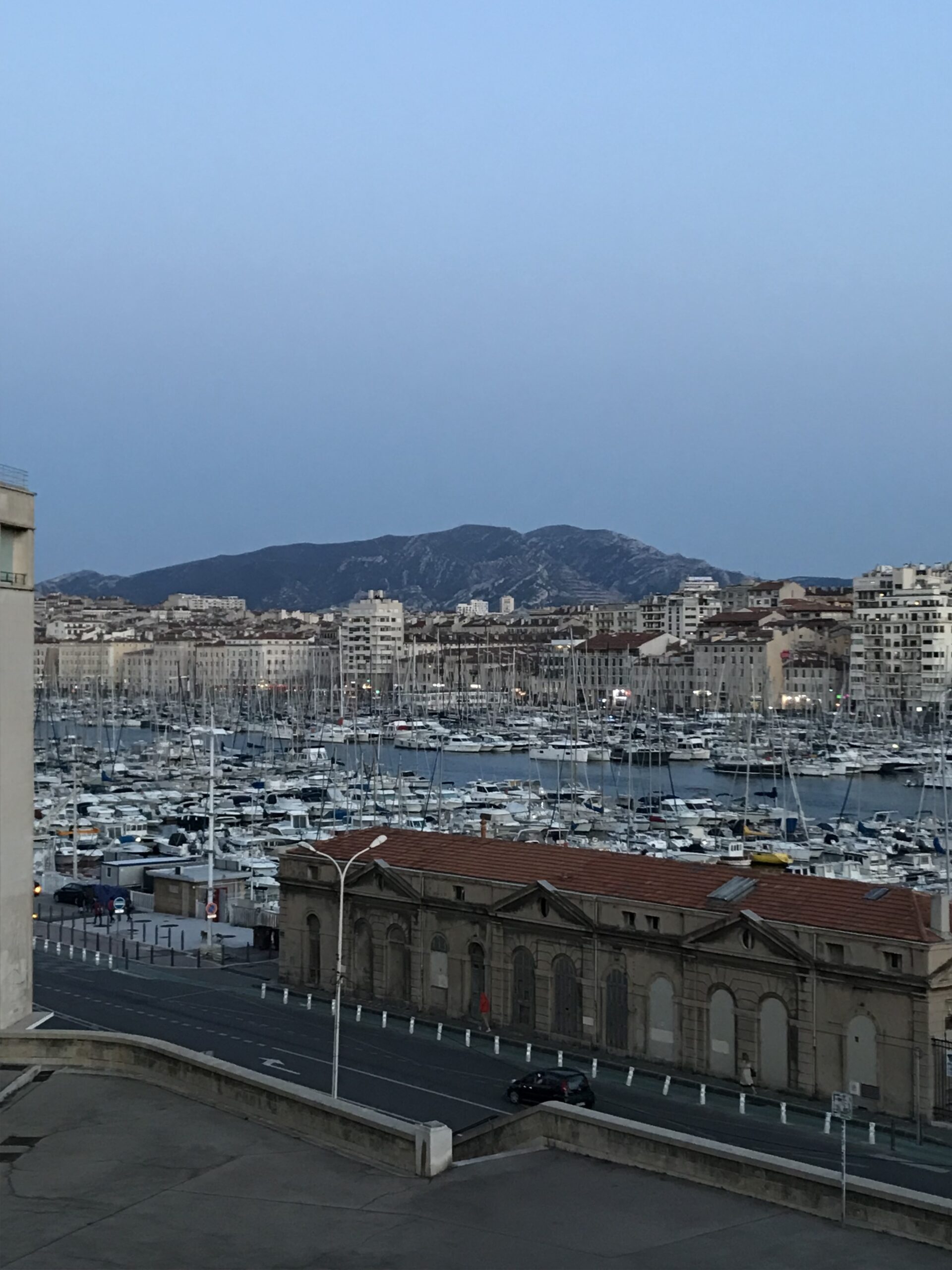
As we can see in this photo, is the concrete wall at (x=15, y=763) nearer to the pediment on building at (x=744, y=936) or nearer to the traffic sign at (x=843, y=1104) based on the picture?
the traffic sign at (x=843, y=1104)

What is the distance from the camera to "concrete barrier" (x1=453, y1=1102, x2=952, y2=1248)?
12625mm

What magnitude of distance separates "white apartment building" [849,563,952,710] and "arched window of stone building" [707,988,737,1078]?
445ft

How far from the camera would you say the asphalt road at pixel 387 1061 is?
→ 75.2ft

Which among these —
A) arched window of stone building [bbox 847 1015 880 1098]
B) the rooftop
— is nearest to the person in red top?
arched window of stone building [bbox 847 1015 880 1098]

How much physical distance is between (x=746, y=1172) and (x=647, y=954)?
1450 cm

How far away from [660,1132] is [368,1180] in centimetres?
259

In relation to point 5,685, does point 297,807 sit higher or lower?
lower

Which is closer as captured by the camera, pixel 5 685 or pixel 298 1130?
pixel 298 1130

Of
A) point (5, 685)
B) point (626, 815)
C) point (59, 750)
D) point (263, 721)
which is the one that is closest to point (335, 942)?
point (5, 685)

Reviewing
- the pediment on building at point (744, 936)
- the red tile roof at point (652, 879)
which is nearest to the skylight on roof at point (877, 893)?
the red tile roof at point (652, 879)

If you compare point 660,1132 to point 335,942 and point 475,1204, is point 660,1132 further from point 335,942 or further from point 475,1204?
point 335,942

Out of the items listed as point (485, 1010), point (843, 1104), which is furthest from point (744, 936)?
point (843, 1104)

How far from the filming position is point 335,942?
33938 millimetres

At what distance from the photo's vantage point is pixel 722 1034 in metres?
27.1
